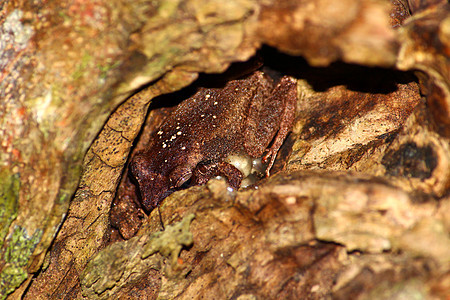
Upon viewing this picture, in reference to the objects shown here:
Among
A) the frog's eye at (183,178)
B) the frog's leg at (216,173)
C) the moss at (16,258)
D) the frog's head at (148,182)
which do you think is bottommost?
the frog's leg at (216,173)

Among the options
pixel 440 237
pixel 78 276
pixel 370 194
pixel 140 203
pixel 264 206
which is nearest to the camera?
pixel 440 237

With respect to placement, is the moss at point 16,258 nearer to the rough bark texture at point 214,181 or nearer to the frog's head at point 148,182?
the rough bark texture at point 214,181

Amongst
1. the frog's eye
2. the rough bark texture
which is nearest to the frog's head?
the frog's eye

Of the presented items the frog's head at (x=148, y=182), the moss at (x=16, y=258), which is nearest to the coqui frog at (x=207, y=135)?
the frog's head at (x=148, y=182)

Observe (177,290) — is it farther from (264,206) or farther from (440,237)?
(440,237)

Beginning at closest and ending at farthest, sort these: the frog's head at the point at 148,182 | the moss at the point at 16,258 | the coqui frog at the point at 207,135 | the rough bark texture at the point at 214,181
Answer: the rough bark texture at the point at 214,181 < the moss at the point at 16,258 < the frog's head at the point at 148,182 < the coqui frog at the point at 207,135

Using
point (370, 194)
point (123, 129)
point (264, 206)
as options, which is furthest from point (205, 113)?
point (370, 194)

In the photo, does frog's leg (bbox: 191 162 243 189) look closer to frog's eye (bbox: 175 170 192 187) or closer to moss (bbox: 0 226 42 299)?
frog's eye (bbox: 175 170 192 187)
